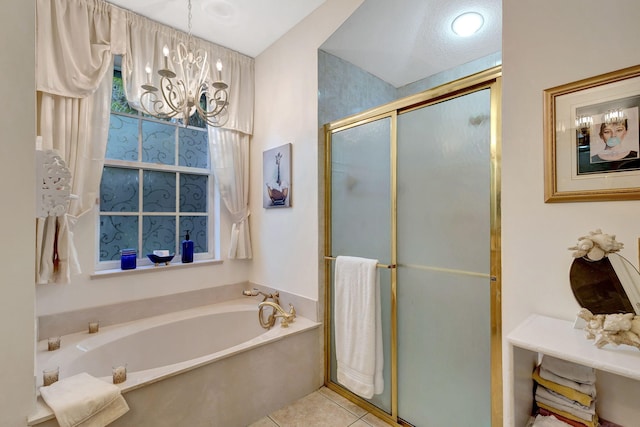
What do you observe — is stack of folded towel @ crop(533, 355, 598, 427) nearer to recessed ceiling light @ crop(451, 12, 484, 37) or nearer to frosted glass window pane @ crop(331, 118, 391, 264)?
frosted glass window pane @ crop(331, 118, 391, 264)

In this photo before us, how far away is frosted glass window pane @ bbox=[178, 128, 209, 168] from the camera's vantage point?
2.66 metres

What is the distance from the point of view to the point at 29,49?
1.18 meters

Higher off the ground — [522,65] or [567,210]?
[522,65]

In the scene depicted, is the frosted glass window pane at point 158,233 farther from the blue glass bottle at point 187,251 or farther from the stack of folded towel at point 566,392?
the stack of folded towel at point 566,392

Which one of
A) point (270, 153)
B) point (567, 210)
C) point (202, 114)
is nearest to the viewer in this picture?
point (567, 210)

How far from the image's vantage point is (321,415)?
190 cm

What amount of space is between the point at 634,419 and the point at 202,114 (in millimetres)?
2265

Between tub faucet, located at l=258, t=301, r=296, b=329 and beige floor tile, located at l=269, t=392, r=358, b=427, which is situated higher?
tub faucet, located at l=258, t=301, r=296, b=329

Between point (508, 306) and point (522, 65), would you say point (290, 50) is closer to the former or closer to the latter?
point (522, 65)

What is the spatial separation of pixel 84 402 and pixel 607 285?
201 cm

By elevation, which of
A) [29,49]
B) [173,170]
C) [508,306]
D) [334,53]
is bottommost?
[508,306]

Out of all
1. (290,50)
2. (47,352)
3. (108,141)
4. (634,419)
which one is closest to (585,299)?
(634,419)

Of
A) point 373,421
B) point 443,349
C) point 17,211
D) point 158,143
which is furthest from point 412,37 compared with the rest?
point 373,421

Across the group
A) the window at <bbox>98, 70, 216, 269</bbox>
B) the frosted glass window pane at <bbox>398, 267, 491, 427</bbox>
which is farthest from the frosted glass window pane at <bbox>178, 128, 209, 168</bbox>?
the frosted glass window pane at <bbox>398, 267, 491, 427</bbox>
